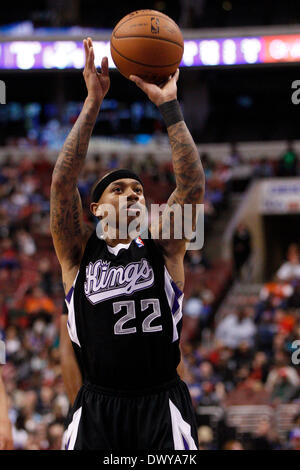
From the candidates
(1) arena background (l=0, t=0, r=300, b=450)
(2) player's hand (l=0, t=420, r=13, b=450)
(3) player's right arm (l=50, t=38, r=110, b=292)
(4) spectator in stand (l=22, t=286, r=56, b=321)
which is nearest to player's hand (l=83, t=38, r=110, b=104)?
(3) player's right arm (l=50, t=38, r=110, b=292)

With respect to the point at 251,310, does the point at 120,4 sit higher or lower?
higher

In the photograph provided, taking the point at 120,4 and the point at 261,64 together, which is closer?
the point at 261,64

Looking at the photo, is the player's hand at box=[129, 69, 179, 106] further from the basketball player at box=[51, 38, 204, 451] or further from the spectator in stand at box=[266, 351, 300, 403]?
the spectator in stand at box=[266, 351, 300, 403]

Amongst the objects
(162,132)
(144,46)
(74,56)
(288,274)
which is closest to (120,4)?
(162,132)

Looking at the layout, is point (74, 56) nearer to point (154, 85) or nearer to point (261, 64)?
point (261, 64)

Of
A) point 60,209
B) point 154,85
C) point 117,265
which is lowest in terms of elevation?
point 117,265

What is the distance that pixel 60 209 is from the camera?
3936 mm

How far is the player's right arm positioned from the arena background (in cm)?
494

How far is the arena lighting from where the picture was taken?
56.2 feet

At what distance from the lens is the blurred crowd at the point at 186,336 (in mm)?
10859
